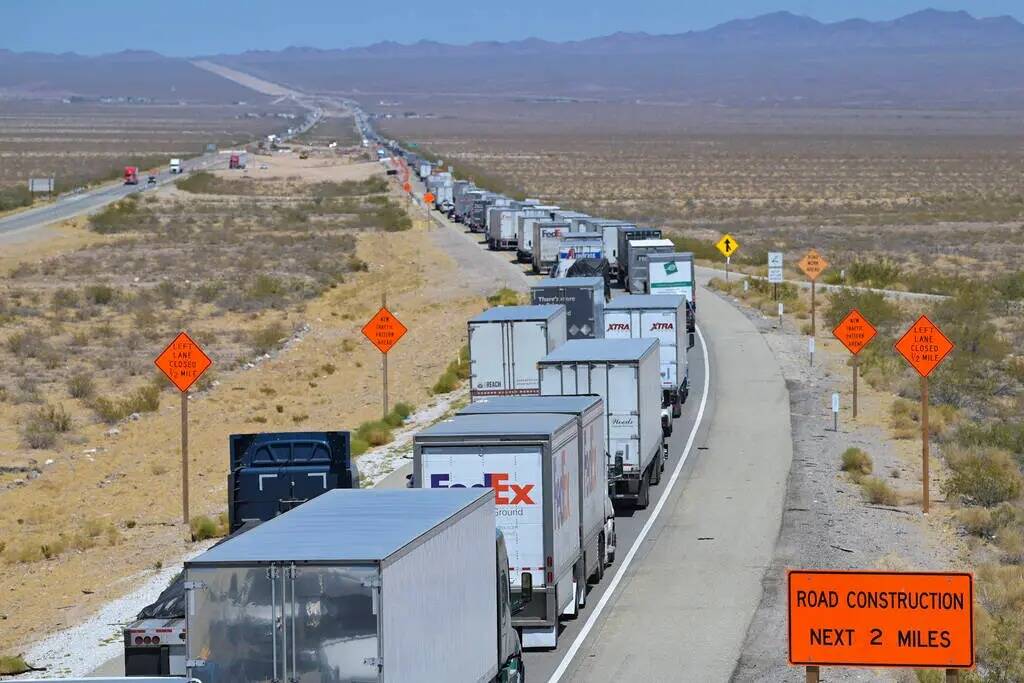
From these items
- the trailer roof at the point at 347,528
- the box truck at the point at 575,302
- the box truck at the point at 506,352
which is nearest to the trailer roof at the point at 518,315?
the box truck at the point at 506,352

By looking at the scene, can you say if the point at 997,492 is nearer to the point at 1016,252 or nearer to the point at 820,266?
the point at 820,266

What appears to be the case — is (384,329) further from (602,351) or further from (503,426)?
(503,426)

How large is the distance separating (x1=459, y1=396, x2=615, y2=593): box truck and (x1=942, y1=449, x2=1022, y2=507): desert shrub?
21.1 ft

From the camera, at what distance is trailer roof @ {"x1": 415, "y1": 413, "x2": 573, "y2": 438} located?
1617 cm

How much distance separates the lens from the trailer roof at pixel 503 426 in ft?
53.1

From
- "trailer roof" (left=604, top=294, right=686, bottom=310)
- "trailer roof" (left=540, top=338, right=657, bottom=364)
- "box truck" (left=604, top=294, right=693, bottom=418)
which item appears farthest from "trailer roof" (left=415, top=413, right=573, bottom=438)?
"trailer roof" (left=604, top=294, right=686, bottom=310)

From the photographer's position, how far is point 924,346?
23.8 metres

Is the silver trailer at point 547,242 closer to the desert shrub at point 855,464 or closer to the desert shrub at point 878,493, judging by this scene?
the desert shrub at point 855,464

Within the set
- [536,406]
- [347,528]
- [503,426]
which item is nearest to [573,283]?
[536,406]

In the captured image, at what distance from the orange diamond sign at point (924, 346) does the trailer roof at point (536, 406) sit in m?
6.01

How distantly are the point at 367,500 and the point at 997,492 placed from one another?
47.2ft

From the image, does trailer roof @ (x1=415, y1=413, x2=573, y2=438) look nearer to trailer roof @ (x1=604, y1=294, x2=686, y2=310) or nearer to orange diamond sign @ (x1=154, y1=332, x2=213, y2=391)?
orange diamond sign @ (x1=154, y1=332, x2=213, y2=391)

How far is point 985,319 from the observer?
154 ft

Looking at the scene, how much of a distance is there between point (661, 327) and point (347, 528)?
2147cm
